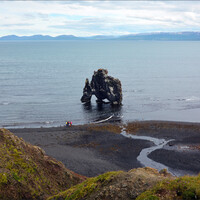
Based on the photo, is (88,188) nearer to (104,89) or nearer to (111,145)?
(111,145)

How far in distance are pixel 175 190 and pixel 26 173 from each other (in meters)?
16.3

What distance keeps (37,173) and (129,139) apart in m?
34.2

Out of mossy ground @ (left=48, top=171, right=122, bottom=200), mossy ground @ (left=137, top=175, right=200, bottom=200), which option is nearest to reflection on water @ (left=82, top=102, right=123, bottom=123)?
mossy ground @ (left=48, top=171, right=122, bottom=200)

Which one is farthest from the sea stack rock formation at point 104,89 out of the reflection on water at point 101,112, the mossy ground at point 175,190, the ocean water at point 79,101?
the mossy ground at point 175,190

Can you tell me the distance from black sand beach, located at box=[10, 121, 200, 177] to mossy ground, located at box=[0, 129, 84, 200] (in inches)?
521

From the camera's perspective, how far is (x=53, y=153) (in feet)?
176

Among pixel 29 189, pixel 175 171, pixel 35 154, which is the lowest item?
pixel 175 171

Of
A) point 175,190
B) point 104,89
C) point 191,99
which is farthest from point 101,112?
point 175,190

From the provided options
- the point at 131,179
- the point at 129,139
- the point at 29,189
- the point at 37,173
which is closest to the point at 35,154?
the point at 37,173

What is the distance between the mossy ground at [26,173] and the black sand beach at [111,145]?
43.5 feet

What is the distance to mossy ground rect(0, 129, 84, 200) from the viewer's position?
88.5 feet

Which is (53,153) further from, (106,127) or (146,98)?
(146,98)

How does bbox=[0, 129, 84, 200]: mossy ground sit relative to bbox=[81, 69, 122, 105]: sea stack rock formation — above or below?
below

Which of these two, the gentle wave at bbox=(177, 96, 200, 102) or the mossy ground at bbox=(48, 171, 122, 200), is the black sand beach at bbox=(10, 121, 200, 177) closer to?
the mossy ground at bbox=(48, 171, 122, 200)
